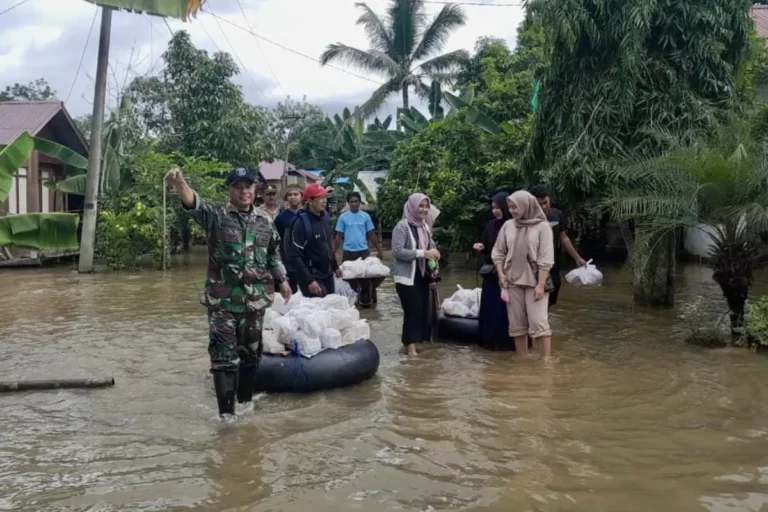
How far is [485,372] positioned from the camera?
275 inches

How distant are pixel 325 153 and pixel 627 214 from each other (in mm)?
26676

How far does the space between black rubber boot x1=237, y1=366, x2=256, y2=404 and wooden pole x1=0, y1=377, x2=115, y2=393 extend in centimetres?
159

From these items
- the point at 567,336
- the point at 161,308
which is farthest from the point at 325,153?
the point at 567,336

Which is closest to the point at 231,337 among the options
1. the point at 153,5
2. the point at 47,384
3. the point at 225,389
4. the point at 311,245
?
the point at 225,389

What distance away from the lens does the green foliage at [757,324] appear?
749 cm

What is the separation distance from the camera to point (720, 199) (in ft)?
25.1

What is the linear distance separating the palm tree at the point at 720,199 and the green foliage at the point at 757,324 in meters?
0.19

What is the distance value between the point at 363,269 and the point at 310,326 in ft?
14.0

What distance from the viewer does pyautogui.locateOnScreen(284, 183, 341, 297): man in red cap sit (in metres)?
7.68

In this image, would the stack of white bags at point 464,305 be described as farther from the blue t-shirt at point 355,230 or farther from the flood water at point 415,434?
the blue t-shirt at point 355,230

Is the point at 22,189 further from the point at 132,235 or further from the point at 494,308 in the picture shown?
the point at 494,308

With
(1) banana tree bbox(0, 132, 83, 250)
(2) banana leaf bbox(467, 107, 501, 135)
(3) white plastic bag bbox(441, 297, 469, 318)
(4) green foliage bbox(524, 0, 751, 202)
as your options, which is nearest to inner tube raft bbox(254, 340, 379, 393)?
(3) white plastic bag bbox(441, 297, 469, 318)

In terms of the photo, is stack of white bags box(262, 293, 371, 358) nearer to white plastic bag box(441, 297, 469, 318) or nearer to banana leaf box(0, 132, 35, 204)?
white plastic bag box(441, 297, 469, 318)

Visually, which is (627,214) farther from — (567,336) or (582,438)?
(582,438)
